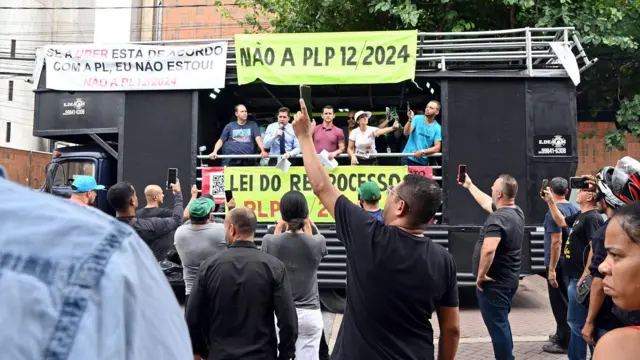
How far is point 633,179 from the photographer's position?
9.66ft

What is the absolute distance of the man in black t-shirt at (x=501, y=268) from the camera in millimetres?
4578

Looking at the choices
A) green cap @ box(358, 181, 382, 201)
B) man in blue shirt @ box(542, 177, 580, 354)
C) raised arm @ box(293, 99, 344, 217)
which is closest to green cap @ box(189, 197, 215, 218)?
green cap @ box(358, 181, 382, 201)

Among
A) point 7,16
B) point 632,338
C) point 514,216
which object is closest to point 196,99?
point 514,216

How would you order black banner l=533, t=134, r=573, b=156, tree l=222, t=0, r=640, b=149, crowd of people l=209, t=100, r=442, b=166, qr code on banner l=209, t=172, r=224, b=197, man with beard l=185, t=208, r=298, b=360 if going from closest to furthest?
1. man with beard l=185, t=208, r=298, b=360
2. black banner l=533, t=134, r=573, b=156
3. crowd of people l=209, t=100, r=442, b=166
4. qr code on banner l=209, t=172, r=224, b=197
5. tree l=222, t=0, r=640, b=149

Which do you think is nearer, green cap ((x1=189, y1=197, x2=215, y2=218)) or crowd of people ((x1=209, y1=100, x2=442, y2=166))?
green cap ((x1=189, y1=197, x2=215, y2=218))

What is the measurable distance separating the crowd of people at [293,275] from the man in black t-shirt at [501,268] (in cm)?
1

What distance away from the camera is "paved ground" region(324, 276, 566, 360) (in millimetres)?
5812

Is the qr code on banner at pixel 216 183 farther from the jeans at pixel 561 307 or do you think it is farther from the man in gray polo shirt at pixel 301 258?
the jeans at pixel 561 307

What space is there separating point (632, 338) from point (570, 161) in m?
6.14

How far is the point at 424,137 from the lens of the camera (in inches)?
304

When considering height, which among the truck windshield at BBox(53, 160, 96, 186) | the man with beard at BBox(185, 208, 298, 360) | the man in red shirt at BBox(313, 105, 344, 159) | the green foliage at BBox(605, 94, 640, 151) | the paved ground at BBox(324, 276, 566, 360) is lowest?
the paved ground at BBox(324, 276, 566, 360)

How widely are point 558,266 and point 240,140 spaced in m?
4.88

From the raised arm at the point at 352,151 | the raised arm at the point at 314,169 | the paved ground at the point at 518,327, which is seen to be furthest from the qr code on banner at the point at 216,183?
the raised arm at the point at 314,169

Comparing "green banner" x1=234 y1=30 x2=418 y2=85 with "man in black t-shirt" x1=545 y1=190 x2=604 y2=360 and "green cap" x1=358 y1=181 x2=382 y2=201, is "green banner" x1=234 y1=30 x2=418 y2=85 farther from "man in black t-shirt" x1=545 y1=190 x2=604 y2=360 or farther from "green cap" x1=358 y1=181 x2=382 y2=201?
"man in black t-shirt" x1=545 y1=190 x2=604 y2=360
